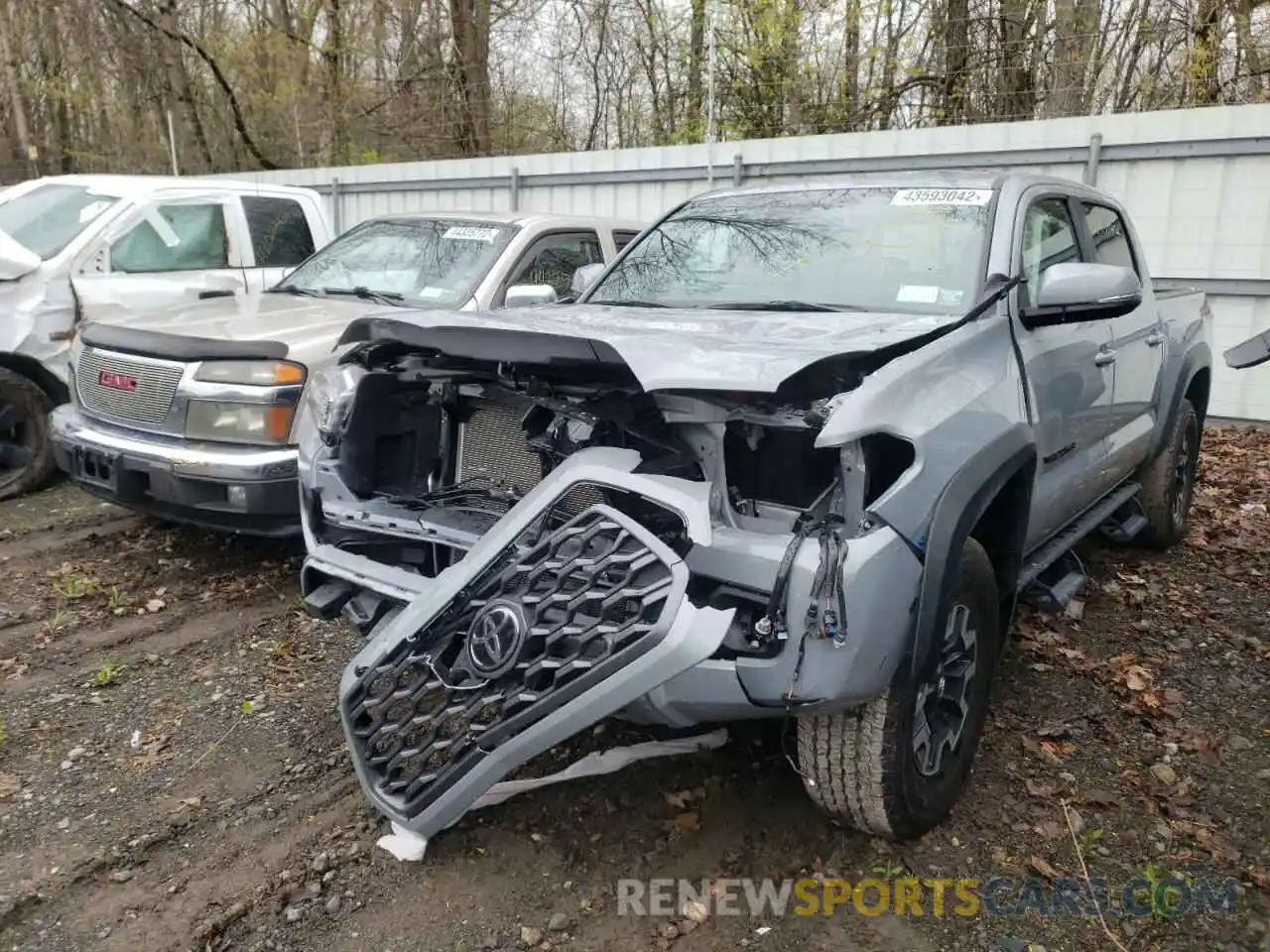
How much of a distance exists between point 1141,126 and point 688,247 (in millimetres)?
5471

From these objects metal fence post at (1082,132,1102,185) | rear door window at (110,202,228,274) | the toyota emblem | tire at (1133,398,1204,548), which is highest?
metal fence post at (1082,132,1102,185)

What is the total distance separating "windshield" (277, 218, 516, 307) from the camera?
5.25 meters

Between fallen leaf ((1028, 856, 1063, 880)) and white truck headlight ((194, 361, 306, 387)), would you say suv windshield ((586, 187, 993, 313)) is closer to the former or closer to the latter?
white truck headlight ((194, 361, 306, 387))

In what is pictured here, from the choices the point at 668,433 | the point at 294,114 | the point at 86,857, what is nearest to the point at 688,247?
the point at 668,433

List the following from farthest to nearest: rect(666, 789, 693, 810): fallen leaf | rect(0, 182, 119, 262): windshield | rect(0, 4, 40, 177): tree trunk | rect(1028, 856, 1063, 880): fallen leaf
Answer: rect(0, 4, 40, 177): tree trunk → rect(0, 182, 119, 262): windshield → rect(666, 789, 693, 810): fallen leaf → rect(1028, 856, 1063, 880): fallen leaf

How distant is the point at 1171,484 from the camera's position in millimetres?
4922

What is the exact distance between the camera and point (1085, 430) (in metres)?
3.54

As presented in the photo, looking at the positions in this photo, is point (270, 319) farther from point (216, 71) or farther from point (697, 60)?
point (216, 71)

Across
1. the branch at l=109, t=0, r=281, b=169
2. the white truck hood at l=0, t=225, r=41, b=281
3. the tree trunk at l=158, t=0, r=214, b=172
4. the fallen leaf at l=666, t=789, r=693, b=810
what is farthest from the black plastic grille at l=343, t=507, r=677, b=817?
the tree trunk at l=158, t=0, r=214, b=172

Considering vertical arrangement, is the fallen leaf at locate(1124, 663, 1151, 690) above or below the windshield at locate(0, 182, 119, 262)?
below

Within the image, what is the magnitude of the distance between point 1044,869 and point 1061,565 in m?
1.53

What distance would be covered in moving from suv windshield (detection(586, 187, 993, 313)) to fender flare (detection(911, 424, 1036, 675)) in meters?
0.73

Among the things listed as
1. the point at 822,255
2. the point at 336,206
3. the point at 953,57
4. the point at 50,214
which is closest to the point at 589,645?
the point at 822,255

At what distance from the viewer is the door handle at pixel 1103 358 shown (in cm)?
360
